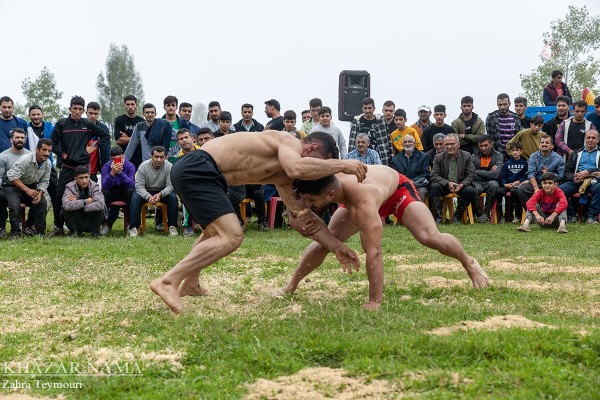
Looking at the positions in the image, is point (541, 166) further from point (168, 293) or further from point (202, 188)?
point (168, 293)

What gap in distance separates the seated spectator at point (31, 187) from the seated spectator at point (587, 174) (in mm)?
8015

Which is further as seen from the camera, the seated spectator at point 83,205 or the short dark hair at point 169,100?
the short dark hair at point 169,100

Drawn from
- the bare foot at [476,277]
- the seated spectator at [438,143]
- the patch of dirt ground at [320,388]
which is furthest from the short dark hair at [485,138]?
the patch of dirt ground at [320,388]

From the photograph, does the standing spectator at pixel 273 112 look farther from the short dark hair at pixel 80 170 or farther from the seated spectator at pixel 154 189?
the short dark hair at pixel 80 170

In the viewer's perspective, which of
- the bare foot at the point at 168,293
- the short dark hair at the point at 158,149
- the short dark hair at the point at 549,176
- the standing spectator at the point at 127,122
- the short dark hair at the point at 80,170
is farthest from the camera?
the standing spectator at the point at 127,122

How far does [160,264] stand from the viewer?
795 centimetres

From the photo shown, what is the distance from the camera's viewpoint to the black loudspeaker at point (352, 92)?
1448 centimetres

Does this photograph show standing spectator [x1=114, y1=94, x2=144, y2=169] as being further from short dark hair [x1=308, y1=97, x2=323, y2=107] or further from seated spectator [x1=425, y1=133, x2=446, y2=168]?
seated spectator [x1=425, y1=133, x2=446, y2=168]

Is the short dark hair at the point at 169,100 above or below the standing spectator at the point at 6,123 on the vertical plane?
above

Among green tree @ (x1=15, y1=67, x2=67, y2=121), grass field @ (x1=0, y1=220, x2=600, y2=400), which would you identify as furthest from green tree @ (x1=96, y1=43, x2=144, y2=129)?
grass field @ (x1=0, y1=220, x2=600, y2=400)

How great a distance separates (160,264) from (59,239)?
310cm

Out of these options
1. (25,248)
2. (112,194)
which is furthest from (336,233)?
(112,194)

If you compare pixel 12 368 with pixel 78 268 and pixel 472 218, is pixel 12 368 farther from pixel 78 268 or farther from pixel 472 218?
pixel 472 218

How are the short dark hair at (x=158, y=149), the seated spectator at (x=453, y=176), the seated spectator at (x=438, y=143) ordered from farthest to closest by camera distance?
the seated spectator at (x=438, y=143) → the seated spectator at (x=453, y=176) → the short dark hair at (x=158, y=149)
